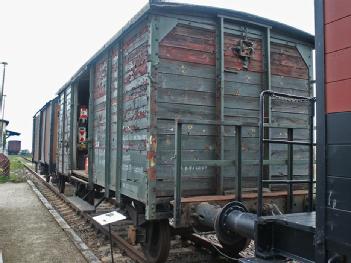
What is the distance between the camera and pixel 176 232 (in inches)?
226

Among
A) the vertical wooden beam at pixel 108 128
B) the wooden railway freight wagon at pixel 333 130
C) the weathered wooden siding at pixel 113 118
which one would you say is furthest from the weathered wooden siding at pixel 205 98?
the wooden railway freight wagon at pixel 333 130

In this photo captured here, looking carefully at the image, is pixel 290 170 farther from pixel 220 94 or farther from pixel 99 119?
pixel 99 119

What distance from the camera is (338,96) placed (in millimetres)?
2285

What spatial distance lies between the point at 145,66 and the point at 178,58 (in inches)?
17.5

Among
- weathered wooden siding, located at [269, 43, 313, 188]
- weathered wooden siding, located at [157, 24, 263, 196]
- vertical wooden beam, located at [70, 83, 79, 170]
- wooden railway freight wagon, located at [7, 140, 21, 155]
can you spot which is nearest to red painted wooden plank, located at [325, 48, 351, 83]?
weathered wooden siding, located at [157, 24, 263, 196]

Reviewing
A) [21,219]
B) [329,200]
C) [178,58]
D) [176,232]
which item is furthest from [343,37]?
[21,219]

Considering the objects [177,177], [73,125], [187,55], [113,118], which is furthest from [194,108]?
[73,125]

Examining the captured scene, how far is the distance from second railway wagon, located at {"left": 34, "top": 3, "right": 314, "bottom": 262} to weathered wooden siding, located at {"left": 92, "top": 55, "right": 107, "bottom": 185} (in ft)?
2.07

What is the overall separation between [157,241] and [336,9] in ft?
12.4

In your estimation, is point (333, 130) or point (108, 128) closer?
point (333, 130)

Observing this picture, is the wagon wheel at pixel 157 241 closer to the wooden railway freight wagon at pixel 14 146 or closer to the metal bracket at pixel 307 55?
the metal bracket at pixel 307 55

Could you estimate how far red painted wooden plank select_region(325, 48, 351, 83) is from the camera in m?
2.22

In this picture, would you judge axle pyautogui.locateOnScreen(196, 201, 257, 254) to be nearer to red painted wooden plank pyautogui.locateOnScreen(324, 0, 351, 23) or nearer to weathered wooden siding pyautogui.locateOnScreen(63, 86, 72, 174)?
red painted wooden plank pyautogui.locateOnScreen(324, 0, 351, 23)

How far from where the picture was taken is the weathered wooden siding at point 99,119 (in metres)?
6.95
